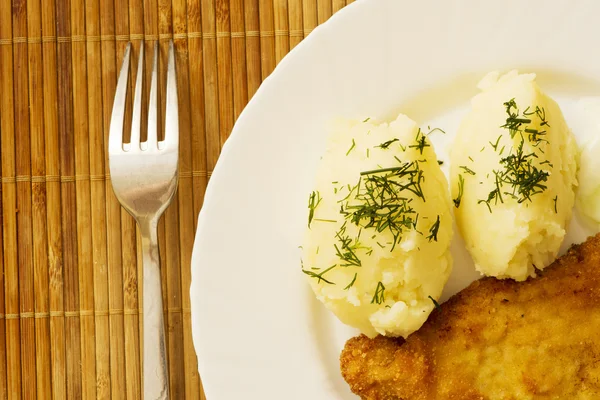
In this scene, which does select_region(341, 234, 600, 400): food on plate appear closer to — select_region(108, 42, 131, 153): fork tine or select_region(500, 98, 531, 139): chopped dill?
select_region(500, 98, 531, 139): chopped dill

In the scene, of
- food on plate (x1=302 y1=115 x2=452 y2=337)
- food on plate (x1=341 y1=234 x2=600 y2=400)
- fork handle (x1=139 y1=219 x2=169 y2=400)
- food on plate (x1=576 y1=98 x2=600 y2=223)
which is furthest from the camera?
fork handle (x1=139 y1=219 x2=169 y2=400)

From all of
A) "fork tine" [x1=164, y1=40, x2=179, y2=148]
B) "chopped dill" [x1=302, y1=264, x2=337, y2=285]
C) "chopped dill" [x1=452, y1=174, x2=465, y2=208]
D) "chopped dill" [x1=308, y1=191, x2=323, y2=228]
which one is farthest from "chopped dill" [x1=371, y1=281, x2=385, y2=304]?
"fork tine" [x1=164, y1=40, x2=179, y2=148]

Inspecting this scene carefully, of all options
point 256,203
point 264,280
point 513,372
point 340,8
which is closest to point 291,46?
point 340,8

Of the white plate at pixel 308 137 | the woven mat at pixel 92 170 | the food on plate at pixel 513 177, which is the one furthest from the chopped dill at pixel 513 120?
the woven mat at pixel 92 170

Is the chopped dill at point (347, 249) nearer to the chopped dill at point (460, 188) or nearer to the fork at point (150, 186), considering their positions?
the chopped dill at point (460, 188)

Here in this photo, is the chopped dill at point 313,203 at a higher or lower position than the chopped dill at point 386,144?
lower
